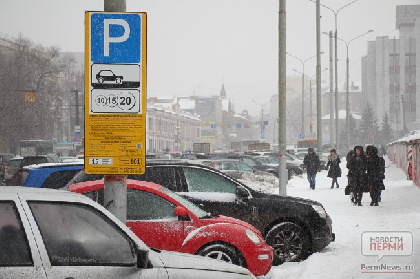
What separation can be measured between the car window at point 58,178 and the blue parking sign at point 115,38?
5.26 m

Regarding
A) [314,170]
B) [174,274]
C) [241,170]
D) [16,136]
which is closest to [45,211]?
[174,274]

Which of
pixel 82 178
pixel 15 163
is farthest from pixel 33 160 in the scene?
pixel 82 178

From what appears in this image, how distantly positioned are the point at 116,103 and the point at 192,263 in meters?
2.33

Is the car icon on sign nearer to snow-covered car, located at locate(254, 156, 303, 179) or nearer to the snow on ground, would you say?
the snow on ground

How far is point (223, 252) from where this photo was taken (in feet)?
30.1

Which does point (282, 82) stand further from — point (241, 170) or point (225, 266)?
point (241, 170)

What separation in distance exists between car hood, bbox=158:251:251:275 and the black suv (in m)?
5.80

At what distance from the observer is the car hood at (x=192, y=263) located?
5102 millimetres

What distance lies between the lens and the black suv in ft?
37.5

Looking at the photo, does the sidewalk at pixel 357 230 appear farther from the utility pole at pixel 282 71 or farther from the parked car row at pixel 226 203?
the utility pole at pixel 282 71

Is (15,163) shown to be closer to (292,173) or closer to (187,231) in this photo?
(292,173)

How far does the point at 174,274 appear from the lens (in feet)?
16.3

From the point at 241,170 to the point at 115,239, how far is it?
29.0 meters

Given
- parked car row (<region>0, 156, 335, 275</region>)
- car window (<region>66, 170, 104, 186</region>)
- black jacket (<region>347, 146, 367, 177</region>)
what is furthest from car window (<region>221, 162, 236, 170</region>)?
car window (<region>66, 170, 104, 186</region>)
